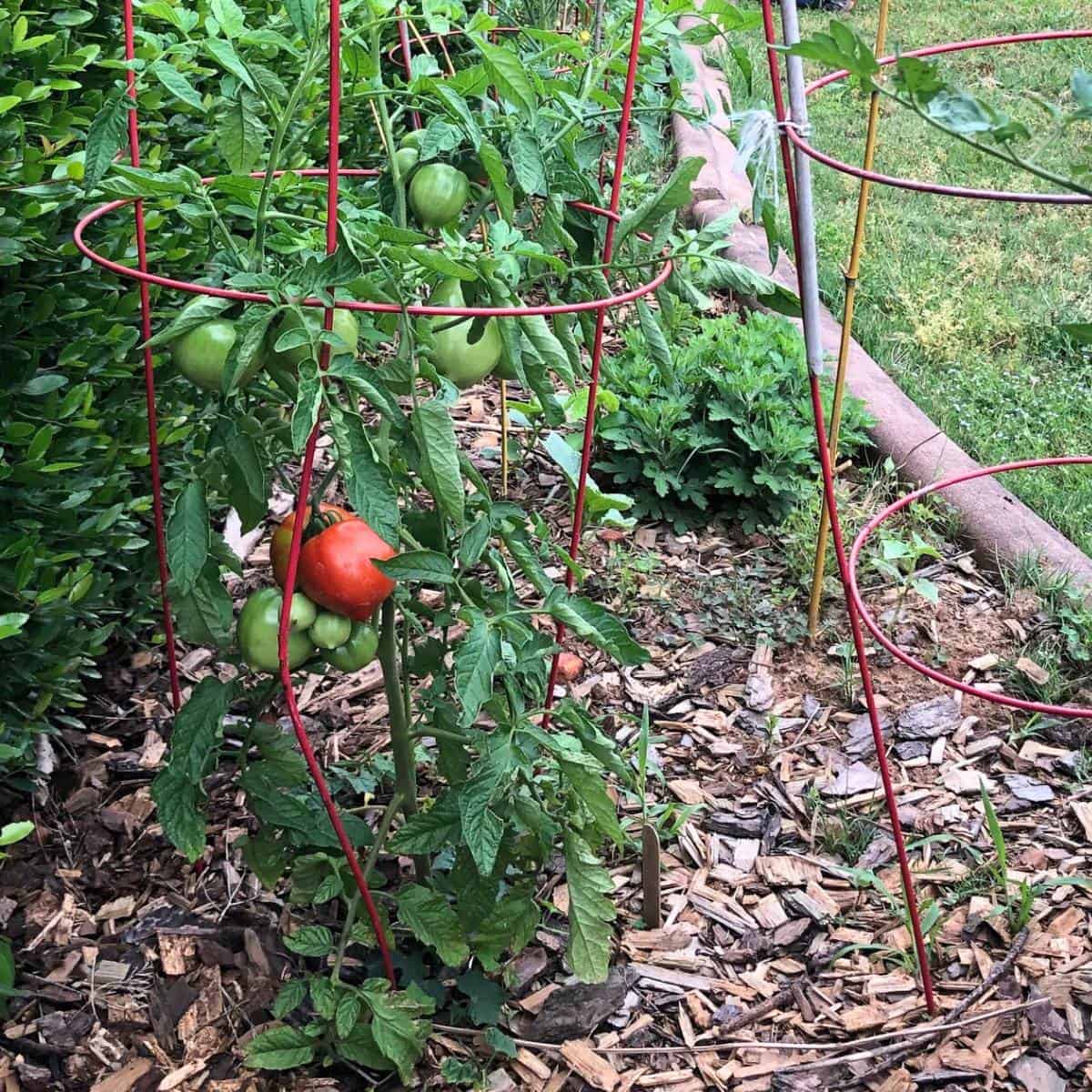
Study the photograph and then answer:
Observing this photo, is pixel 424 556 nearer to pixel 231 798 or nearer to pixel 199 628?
pixel 199 628

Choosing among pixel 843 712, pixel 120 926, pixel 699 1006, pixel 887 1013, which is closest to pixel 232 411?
pixel 120 926

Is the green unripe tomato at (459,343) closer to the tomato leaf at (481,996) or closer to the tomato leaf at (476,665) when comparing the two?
the tomato leaf at (476,665)

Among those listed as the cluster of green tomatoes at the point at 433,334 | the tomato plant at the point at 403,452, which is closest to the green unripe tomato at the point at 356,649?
the tomato plant at the point at 403,452

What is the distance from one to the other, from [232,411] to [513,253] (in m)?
0.38

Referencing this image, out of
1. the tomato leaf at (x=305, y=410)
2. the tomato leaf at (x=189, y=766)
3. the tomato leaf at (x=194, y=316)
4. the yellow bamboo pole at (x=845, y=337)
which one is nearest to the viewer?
the tomato leaf at (x=305, y=410)

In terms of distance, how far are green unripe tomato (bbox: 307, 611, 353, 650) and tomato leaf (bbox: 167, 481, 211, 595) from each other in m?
0.15

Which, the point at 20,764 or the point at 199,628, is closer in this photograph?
the point at 199,628

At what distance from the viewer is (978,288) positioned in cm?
420

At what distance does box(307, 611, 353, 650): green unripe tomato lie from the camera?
1480 mm

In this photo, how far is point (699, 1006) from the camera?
1859mm

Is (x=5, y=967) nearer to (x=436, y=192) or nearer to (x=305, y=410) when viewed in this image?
(x=305, y=410)

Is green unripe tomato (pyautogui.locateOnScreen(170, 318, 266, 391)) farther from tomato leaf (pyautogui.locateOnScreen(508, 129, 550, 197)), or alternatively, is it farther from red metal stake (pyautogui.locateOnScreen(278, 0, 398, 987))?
tomato leaf (pyautogui.locateOnScreen(508, 129, 550, 197))

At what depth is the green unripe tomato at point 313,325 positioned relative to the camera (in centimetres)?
133

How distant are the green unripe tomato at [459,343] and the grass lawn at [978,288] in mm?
1912
